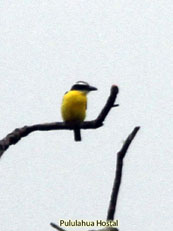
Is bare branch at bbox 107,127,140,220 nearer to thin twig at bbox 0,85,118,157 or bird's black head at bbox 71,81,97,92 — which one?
thin twig at bbox 0,85,118,157

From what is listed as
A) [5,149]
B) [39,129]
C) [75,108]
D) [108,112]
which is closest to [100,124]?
[108,112]

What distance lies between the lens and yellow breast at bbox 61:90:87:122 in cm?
698

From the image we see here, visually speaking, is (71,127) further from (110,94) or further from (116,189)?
(116,189)

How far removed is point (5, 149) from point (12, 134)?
0.36m

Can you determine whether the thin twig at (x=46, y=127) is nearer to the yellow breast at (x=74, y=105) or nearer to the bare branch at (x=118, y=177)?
the bare branch at (x=118, y=177)

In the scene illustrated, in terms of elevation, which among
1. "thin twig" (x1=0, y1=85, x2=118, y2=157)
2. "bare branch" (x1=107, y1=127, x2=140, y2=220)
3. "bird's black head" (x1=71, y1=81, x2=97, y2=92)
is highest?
"bird's black head" (x1=71, y1=81, x2=97, y2=92)

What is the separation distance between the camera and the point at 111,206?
7.01 feet

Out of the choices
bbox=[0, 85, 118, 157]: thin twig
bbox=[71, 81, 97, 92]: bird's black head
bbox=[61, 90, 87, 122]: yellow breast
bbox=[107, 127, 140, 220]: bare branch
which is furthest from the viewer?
bbox=[71, 81, 97, 92]: bird's black head

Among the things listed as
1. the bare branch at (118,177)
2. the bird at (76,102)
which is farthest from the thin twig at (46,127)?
the bird at (76,102)

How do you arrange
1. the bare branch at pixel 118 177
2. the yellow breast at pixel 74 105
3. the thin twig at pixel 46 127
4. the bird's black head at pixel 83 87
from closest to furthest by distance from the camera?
the bare branch at pixel 118 177
the thin twig at pixel 46 127
the yellow breast at pixel 74 105
the bird's black head at pixel 83 87

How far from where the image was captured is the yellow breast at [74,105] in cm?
698

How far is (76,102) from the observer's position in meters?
7.23

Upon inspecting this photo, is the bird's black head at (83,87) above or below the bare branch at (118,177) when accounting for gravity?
above

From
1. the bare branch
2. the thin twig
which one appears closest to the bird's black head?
the thin twig
